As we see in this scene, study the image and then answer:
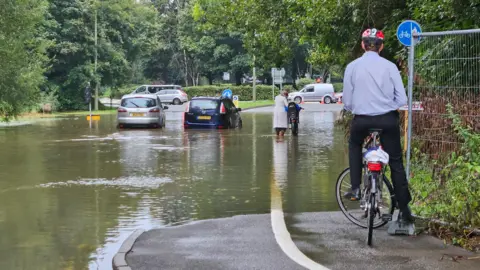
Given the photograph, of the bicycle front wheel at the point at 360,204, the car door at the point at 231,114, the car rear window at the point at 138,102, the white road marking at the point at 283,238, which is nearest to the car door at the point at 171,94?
the car rear window at the point at 138,102

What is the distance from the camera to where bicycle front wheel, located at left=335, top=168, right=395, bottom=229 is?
7.11m

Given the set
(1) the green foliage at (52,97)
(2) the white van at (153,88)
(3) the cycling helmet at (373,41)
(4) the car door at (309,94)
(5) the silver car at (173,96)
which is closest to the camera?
(3) the cycling helmet at (373,41)

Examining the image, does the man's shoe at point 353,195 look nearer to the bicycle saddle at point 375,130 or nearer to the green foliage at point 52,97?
the bicycle saddle at point 375,130

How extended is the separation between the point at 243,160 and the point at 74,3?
39211mm

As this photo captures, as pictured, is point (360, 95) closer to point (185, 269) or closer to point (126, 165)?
point (185, 269)

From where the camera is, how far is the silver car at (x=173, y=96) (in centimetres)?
6575

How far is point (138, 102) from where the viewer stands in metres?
29.4

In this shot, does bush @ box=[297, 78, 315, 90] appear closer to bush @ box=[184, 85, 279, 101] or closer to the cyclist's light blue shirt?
bush @ box=[184, 85, 279, 101]

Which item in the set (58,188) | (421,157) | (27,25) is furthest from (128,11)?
(421,157)

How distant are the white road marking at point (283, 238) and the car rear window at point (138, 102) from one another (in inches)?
753

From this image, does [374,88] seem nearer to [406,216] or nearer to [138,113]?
[406,216]

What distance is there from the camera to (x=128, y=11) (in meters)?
58.5

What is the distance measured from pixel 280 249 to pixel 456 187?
6.49ft

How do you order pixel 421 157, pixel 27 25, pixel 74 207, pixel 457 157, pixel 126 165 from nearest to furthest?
1. pixel 457 157
2. pixel 421 157
3. pixel 74 207
4. pixel 126 165
5. pixel 27 25
